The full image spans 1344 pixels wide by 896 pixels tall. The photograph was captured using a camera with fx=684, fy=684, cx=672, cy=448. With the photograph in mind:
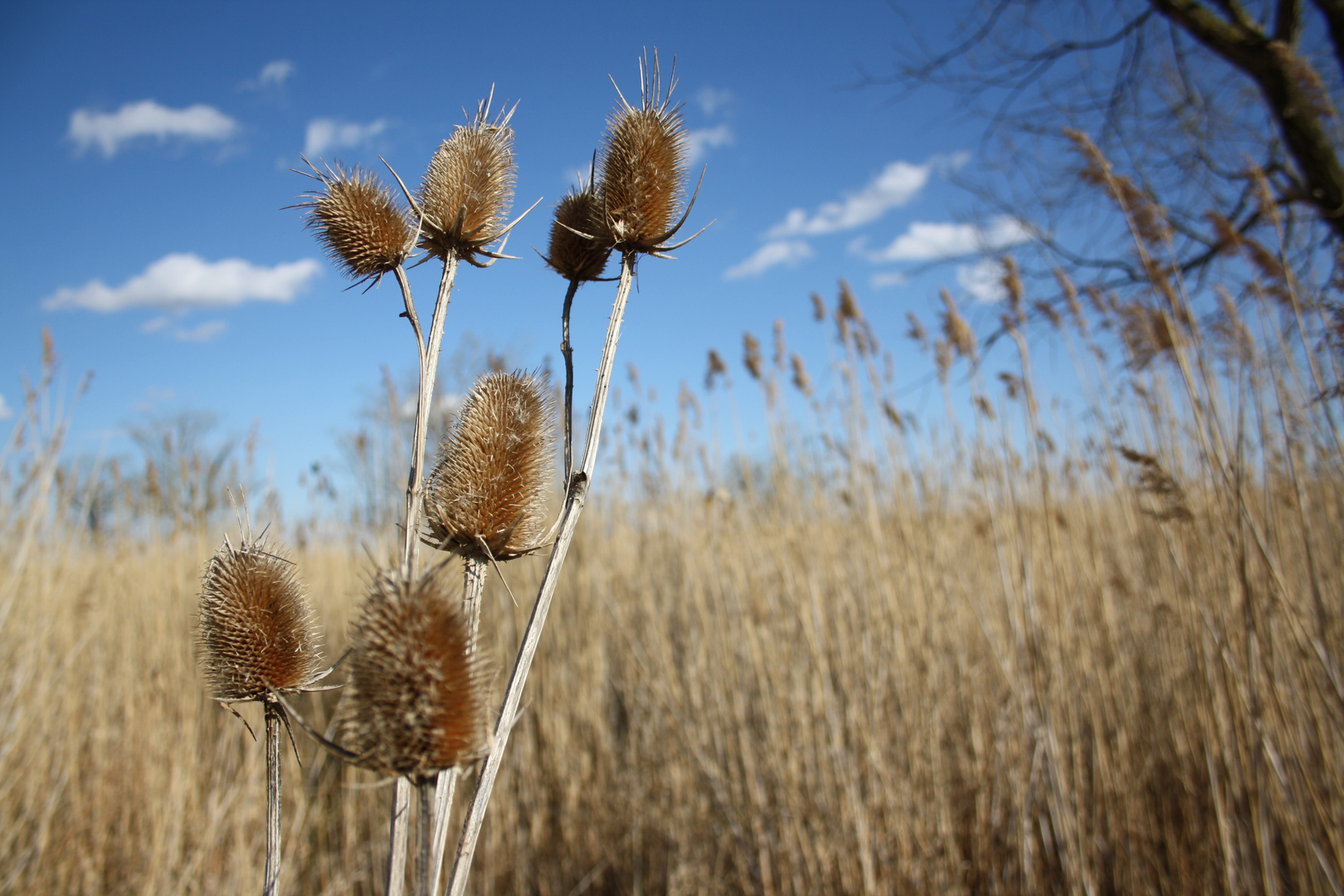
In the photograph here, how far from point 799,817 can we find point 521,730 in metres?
1.51

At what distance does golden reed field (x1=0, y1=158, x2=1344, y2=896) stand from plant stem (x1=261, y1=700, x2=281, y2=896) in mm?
1745


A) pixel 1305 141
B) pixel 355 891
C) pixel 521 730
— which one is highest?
pixel 1305 141

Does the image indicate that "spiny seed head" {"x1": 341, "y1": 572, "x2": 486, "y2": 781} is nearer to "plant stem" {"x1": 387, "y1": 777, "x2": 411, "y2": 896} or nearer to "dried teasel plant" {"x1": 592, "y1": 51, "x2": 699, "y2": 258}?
"plant stem" {"x1": 387, "y1": 777, "x2": 411, "y2": 896}

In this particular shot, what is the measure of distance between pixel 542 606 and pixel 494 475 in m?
0.14

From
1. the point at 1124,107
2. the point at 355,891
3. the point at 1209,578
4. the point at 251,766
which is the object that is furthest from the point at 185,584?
A: the point at 1124,107

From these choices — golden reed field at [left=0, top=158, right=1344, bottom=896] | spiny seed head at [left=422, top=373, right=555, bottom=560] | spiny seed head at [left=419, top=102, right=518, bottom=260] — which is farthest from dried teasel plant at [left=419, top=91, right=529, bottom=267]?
golden reed field at [left=0, top=158, right=1344, bottom=896]

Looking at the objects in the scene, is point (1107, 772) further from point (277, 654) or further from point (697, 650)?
point (277, 654)

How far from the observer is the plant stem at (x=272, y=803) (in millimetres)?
575

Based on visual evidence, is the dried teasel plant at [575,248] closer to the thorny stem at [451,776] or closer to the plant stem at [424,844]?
the thorny stem at [451,776]

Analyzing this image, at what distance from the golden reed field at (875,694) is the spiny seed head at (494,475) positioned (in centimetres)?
162

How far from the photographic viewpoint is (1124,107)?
18.4 ft

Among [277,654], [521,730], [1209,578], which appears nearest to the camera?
[277,654]

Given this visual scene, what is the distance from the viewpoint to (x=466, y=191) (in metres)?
0.75

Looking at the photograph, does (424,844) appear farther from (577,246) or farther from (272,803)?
(577,246)
